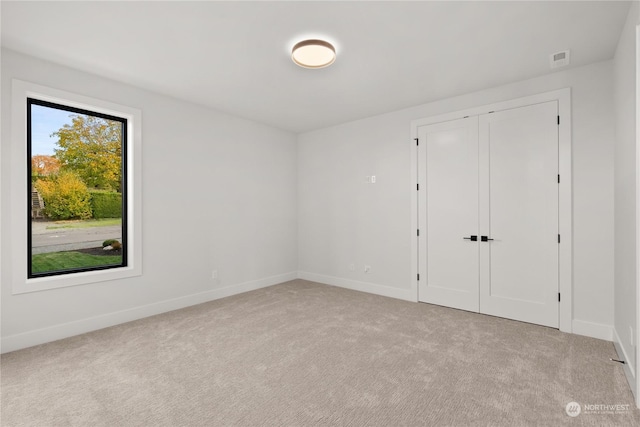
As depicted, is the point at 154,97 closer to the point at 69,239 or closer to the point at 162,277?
the point at 69,239

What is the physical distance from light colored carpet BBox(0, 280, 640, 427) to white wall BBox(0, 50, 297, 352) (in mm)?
283

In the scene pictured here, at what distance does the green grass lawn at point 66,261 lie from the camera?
3137mm

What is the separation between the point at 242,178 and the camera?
4.95m

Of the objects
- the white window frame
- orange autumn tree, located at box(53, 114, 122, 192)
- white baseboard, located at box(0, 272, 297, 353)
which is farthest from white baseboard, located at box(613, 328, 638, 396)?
orange autumn tree, located at box(53, 114, 122, 192)

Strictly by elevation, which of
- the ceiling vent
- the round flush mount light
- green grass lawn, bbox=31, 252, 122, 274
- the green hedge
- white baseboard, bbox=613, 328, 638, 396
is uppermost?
the ceiling vent

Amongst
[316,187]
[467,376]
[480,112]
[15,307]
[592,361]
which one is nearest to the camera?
[467,376]

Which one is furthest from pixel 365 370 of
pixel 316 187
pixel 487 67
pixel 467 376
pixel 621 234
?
pixel 316 187

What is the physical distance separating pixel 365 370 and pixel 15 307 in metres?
3.25

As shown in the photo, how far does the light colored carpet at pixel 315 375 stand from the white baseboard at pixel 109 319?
111 mm

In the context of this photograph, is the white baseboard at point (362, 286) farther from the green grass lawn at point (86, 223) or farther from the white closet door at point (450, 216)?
the green grass lawn at point (86, 223)

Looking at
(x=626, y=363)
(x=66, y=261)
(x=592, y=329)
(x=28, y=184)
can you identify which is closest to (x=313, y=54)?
(x=28, y=184)

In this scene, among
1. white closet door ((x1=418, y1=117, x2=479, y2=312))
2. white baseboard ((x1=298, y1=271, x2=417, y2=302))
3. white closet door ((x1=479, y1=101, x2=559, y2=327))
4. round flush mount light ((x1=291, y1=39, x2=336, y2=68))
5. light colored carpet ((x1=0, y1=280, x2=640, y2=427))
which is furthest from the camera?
white baseboard ((x1=298, y1=271, x2=417, y2=302))

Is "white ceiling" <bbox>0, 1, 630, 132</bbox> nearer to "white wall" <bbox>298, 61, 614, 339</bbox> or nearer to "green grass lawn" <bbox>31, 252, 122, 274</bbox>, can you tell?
"white wall" <bbox>298, 61, 614, 339</bbox>

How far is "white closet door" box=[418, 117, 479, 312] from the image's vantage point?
394 centimetres
